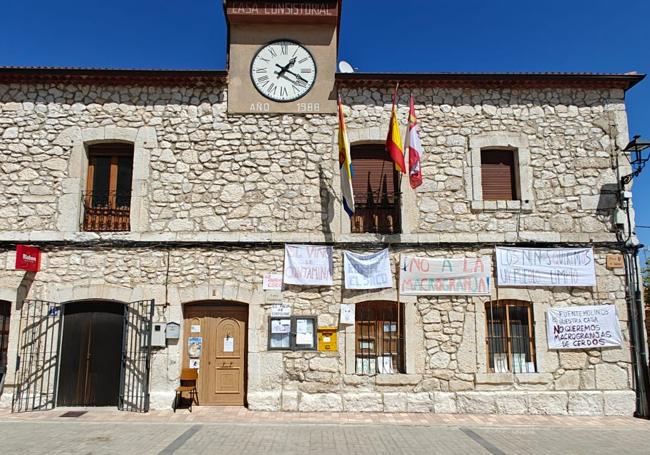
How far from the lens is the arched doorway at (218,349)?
7887 millimetres

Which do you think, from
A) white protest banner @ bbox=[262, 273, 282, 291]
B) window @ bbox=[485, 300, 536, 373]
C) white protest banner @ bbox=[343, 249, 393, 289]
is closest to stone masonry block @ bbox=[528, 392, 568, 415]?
window @ bbox=[485, 300, 536, 373]

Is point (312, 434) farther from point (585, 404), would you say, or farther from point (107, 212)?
point (107, 212)

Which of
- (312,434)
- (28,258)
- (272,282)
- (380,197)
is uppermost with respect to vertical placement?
(380,197)

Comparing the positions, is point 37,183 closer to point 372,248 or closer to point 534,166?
point 372,248

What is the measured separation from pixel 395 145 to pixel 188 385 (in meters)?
4.95

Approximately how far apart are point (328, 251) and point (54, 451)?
176 inches

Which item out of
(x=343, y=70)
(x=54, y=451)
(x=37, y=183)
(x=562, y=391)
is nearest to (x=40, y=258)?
(x=37, y=183)

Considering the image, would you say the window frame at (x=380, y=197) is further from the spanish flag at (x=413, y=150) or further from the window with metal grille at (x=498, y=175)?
the window with metal grille at (x=498, y=175)

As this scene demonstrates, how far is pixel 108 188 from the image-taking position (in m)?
8.32

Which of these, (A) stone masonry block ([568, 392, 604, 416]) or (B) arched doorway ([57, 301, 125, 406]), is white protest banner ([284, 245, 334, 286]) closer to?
(B) arched doorway ([57, 301, 125, 406])

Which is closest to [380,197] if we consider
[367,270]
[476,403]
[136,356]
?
[367,270]

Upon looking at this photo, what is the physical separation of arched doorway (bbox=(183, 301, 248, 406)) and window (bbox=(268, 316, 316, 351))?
513mm

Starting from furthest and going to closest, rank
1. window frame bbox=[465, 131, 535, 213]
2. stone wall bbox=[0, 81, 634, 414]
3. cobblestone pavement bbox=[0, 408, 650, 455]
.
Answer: window frame bbox=[465, 131, 535, 213]
stone wall bbox=[0, 81, 634, 414]
cobblestone pavement bbox=[0, 408, 650, 455]

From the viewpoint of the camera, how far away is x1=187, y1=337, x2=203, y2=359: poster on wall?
7.91 m
